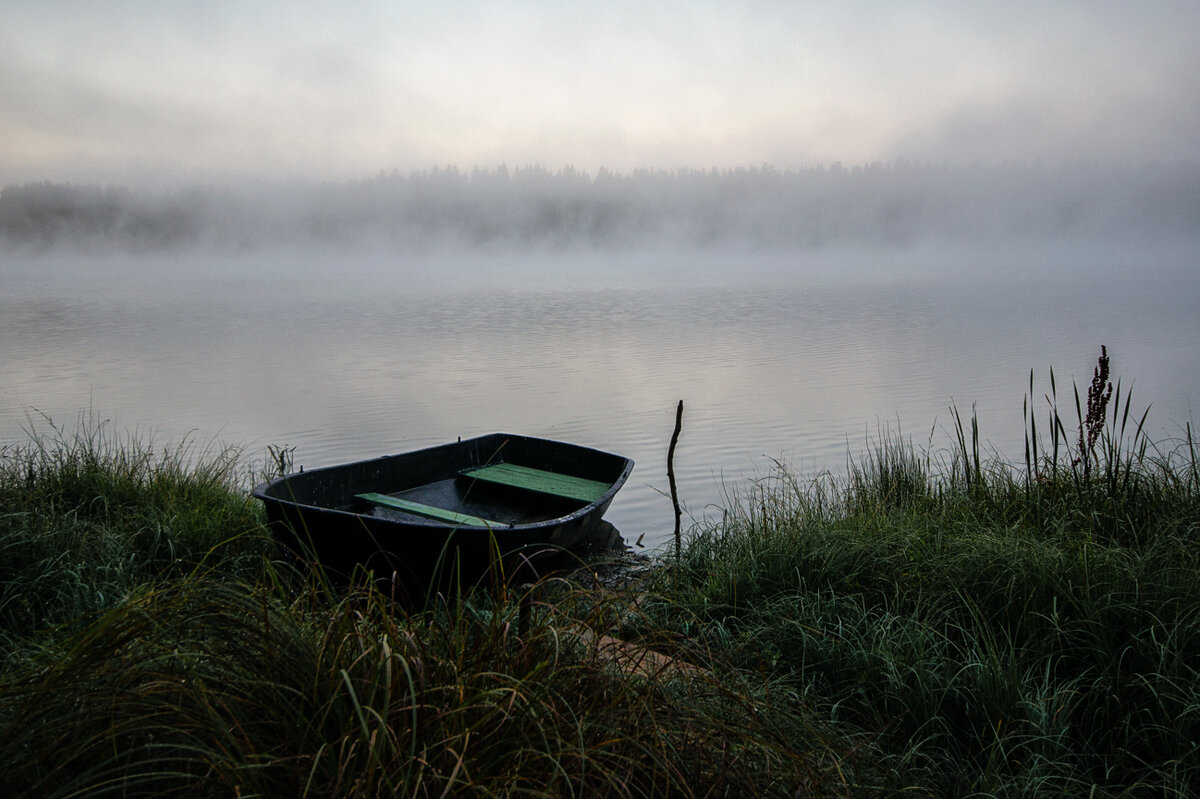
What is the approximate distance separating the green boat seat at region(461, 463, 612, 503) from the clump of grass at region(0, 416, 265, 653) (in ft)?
8.46

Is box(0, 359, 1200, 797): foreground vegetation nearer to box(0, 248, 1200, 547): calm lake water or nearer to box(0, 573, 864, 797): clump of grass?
box(0, 573, 864, 797): clump of grass

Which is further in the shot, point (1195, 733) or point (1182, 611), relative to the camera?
point (1182, 611)

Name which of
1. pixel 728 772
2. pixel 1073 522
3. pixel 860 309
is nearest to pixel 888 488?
pixel 1073 522

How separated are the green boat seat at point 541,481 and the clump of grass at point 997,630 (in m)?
2.82

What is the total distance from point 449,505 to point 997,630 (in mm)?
5944

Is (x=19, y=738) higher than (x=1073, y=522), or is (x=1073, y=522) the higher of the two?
(x=19, y=738)

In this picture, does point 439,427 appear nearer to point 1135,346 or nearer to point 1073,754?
point 1073,754

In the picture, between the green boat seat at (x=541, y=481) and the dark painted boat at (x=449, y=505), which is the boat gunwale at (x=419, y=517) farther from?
the green boat seat at (x=541, y=481)

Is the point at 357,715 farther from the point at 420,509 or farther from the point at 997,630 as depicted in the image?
Answer: the point at 420,509

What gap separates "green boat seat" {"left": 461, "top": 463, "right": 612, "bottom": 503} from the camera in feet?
29.2

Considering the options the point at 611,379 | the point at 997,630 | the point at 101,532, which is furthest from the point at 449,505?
the point at 611,379

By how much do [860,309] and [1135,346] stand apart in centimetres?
2274

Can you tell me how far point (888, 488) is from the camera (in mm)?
8062

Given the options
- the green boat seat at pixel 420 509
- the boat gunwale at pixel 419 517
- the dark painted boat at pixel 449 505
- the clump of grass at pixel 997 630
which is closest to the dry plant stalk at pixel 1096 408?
the clump of grass at pixel 997 630
